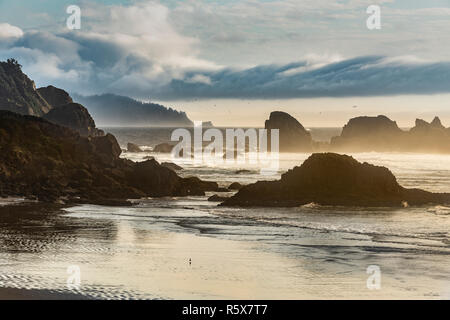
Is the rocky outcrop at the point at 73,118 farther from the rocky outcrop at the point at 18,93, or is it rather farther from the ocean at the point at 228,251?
the ocean at the point at 228,251

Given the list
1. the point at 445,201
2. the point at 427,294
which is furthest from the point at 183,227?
the point at 445,201

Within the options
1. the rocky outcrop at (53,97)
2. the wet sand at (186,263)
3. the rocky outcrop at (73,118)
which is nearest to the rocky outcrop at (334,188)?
the wet sand at (186,263)

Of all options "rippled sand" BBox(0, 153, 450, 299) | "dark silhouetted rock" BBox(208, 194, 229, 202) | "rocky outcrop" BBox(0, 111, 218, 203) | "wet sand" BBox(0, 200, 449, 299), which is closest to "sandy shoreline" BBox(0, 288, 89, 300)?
"wet sand" BBox(0, 200, 449, 299)

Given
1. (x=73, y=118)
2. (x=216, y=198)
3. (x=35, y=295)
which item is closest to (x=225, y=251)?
(x=35, y=295)

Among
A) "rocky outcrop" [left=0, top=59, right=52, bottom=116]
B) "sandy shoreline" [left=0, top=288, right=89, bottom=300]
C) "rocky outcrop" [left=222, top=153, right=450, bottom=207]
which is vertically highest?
"rocky outcrop" [left=0, top=59, right=52, bottom=116]

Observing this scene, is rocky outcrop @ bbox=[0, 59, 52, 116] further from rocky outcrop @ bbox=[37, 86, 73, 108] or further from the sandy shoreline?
the sandy shoreline

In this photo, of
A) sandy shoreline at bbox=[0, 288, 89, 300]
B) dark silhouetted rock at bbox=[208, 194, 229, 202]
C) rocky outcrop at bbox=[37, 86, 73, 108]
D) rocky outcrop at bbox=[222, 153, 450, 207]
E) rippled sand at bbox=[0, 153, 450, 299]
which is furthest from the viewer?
rocky outcrop at bbox=[37, 86, 73, 108]

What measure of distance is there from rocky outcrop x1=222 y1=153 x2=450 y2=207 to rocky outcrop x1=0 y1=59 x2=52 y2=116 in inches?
4220

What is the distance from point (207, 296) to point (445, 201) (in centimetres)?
4157

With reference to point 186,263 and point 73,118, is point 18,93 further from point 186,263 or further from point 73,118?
point 186,263

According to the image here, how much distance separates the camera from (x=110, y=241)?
42.7m

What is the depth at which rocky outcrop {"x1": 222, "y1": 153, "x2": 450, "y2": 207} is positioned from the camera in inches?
2495

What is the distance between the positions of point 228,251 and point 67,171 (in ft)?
112
